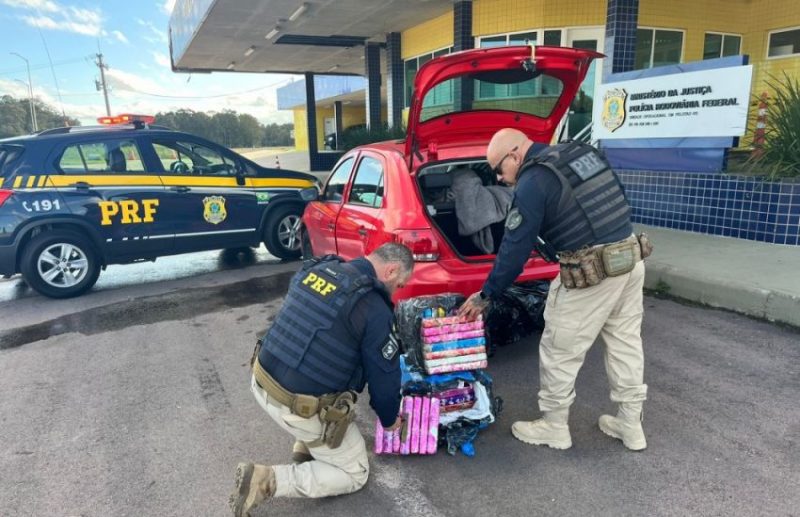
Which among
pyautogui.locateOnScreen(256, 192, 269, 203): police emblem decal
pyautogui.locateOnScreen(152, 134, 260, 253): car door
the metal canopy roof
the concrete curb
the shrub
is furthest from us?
the metal canopy roof

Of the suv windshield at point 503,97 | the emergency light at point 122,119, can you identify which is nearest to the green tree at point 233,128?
the suv windshield at point 503,97

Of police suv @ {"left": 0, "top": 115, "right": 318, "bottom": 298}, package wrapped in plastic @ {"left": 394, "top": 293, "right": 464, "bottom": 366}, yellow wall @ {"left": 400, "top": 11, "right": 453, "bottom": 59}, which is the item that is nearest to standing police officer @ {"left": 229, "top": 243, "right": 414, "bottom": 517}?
package wrapped in plastic @ {"left": 394, "top": 293, "right": 464, "bottom": 366}

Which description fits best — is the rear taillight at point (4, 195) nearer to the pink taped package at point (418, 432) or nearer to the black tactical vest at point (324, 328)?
the black tactical vest at point (324, 328)

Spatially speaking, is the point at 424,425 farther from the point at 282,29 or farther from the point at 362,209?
the point at 282,29

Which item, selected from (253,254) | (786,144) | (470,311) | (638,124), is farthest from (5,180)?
(786,144)

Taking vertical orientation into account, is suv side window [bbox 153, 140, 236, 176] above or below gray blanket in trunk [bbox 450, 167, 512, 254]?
above

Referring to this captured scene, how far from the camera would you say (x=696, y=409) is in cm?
312

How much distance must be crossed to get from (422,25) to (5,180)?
37.8 feet

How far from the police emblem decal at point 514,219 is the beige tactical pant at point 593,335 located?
41 centimetres

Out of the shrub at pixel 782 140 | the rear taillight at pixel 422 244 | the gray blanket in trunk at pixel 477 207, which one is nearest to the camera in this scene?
the rear taillight at pixel 422 244

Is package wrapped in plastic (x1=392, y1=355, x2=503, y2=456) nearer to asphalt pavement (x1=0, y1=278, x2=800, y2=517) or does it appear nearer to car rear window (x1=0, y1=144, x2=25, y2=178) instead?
asphalt pavement (x1=0, y1=278, x2=800, y2=517)

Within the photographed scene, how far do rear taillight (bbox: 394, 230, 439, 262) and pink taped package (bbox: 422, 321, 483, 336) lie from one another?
0.62 metres

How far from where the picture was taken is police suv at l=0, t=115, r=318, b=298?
568 centimetres

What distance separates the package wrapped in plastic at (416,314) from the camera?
295 centimetres
